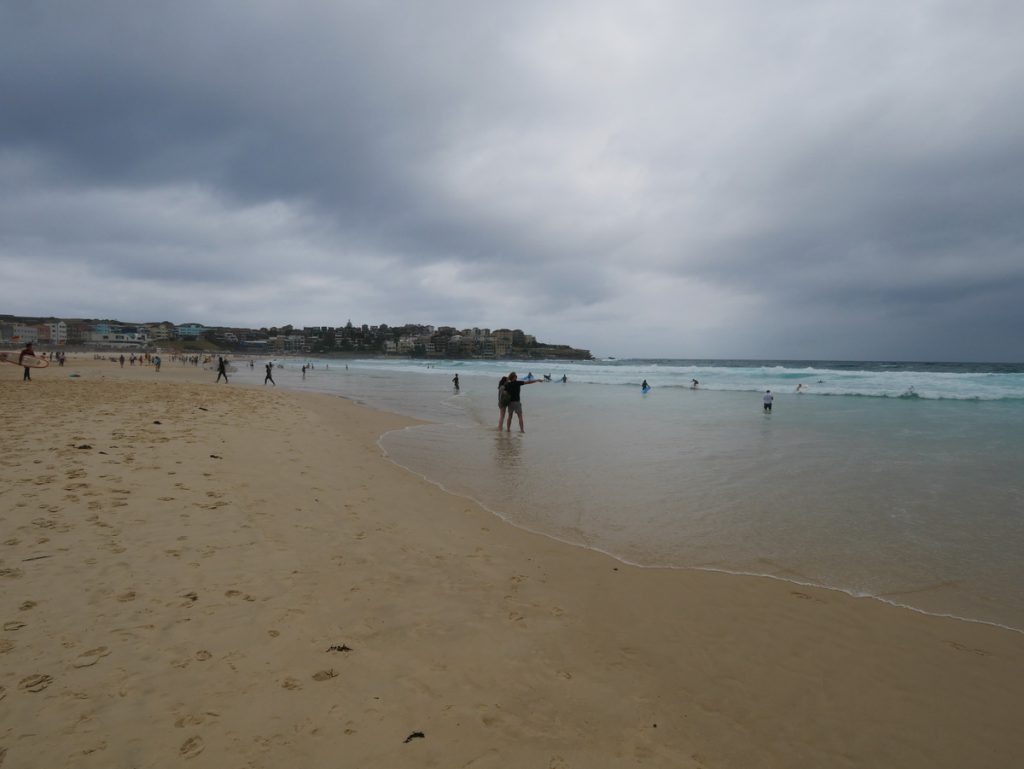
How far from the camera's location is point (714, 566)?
5832mm

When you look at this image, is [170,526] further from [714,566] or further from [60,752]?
[714,566]

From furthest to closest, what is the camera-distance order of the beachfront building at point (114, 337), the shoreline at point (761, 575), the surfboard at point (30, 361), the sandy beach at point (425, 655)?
the beachfront building at point (114, 337)
the surfboard at point (30, 361)
the shoreline at point (761, 575)
the sandy beach at point (425, 655)

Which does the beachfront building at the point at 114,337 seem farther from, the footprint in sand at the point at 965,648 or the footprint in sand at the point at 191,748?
the footprint in sand at the point at 965,648

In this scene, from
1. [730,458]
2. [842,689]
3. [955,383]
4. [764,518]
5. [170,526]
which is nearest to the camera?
[842,689]

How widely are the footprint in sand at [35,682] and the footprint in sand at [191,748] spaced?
1078 mm

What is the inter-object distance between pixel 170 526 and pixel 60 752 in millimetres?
3507

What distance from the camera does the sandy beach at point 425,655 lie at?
278 cm

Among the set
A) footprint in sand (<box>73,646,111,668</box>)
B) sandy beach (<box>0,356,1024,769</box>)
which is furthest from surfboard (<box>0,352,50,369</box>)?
footprint in sand (<box>73,646,111,668</box>)

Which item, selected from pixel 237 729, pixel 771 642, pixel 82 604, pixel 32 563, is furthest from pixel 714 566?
pixel 32 563

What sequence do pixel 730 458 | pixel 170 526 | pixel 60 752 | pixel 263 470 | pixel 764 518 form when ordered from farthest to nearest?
1. pixel 730 458
2. pixel 263 470
3. pixel 764 518
4. pixel 170 526
5. pixel 60 752

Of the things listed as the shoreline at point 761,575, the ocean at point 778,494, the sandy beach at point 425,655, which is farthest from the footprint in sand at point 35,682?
the ocean at point 778,494

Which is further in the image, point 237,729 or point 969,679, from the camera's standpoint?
point 969,679

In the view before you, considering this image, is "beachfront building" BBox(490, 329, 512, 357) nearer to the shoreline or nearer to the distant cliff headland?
the distant cliff headland

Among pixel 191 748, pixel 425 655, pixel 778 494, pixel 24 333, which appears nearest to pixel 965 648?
pixel 425 655
